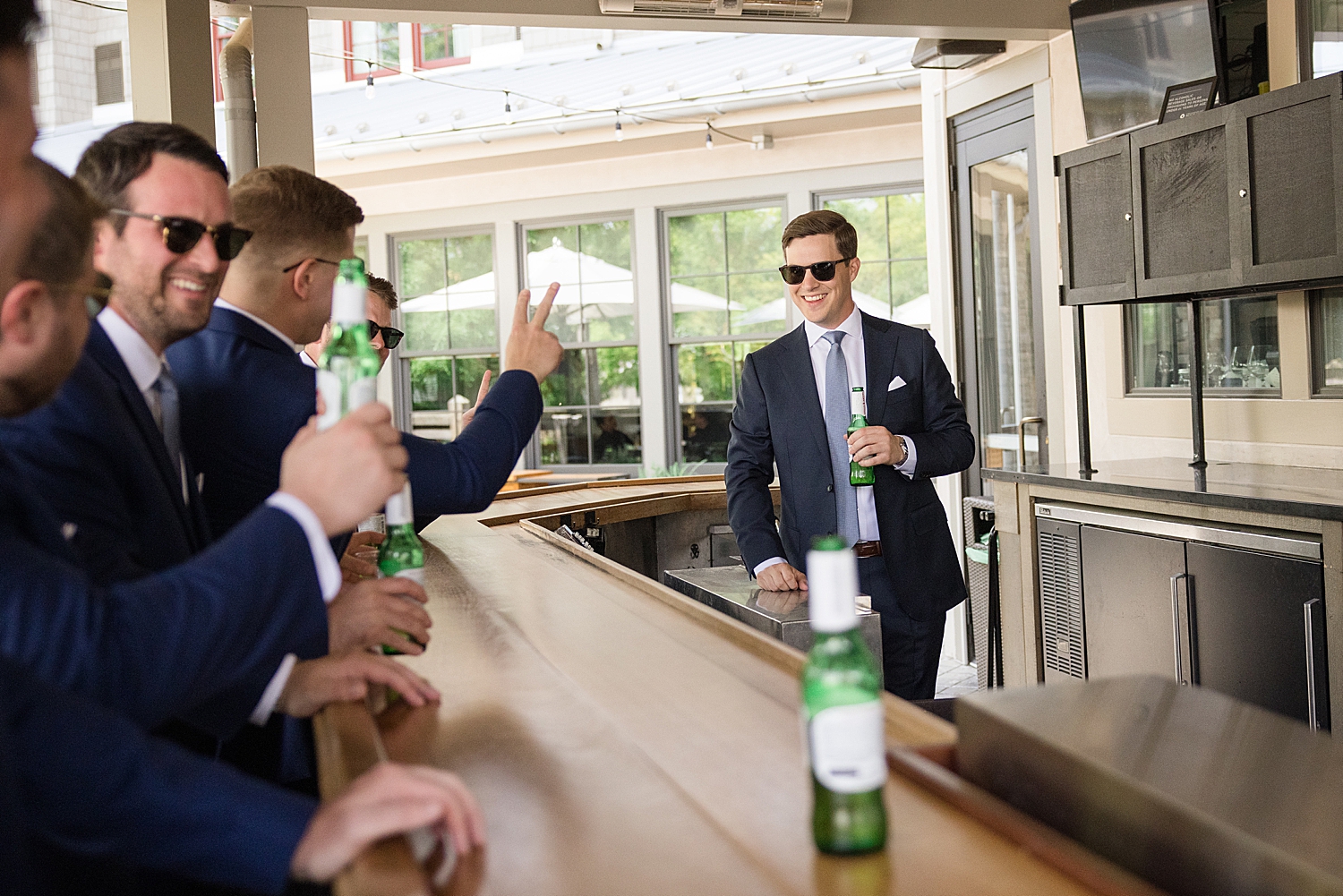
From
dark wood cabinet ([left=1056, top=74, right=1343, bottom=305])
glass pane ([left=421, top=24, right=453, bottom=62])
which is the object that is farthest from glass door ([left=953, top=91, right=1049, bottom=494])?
glass pane ([left=421, top=24, right=453, bottom=62])

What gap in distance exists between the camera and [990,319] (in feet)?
18.9

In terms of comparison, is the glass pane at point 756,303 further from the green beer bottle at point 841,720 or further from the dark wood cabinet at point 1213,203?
the green beer bottle at point 841,720

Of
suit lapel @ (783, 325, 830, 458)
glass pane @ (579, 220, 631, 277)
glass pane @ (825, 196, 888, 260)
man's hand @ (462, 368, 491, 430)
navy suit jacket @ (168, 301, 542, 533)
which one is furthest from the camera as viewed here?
glass pane @ (579, 220, 631, 277)

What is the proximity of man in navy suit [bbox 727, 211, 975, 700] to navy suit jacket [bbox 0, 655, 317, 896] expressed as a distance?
1.96 metres

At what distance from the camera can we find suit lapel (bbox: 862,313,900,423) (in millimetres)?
3002

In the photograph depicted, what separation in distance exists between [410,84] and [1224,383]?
22.5 feet

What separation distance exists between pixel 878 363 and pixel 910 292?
217 inches

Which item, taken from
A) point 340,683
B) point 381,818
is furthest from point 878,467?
point 381,818

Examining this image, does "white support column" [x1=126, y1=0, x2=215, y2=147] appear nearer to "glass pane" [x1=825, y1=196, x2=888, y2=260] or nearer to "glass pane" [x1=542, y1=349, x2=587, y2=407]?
"glass pane" [x1=825, y1=196, x2=888, y2=260]

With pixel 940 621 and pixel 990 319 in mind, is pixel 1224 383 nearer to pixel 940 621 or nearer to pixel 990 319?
pixel 990 319

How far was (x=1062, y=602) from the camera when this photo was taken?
13.2ft

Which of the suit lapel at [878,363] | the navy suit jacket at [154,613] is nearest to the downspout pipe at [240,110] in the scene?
the suit lapel at [878,363]

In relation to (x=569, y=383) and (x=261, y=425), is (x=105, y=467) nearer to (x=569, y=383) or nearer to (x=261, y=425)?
(x=261, y=425)

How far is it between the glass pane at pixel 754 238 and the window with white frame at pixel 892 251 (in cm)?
48
